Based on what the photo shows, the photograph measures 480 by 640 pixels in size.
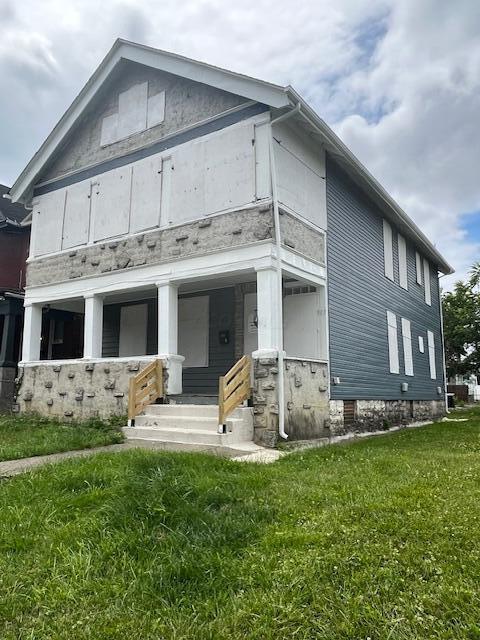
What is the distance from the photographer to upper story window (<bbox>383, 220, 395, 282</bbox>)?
13133 millimetres

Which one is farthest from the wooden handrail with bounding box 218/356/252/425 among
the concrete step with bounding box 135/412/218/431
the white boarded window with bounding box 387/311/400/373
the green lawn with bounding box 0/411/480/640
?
the white boarded window with bounding box 387/311/400/373

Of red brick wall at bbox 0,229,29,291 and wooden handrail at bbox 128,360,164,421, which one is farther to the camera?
red brick wall at bbox 0,229,29,291

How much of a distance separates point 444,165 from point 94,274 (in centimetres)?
1544

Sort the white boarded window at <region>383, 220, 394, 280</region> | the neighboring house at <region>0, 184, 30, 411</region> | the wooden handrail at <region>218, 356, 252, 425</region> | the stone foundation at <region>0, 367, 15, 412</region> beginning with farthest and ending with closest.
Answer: the white boarded window at <region>383, 220, 394, 280</region> < the neighboring house at <region>0, 184, 30, 411</region> < the stone foundation at <region>0, 367, 15, 412</region> < the wooden handrail at <region>218, 356, 252, 425</region>

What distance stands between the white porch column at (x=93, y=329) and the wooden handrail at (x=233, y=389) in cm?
374

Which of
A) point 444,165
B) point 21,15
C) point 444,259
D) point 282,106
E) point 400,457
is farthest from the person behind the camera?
point 444,165

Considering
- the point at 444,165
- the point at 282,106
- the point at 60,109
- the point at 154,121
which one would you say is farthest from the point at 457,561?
the point at 444,165

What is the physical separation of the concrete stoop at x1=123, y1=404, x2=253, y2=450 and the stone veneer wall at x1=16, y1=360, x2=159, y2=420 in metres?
1.11

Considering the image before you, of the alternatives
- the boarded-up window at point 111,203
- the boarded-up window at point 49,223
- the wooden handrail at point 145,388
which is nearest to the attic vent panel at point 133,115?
the boarded-up window at point 111,203

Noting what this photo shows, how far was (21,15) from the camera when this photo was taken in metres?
9.19

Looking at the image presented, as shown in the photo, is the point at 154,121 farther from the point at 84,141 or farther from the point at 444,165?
the point at 444,165

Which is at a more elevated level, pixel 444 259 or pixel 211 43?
pixel 211 43

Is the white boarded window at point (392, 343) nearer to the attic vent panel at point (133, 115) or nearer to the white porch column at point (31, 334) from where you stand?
the attic vent panel at point (133, 115)

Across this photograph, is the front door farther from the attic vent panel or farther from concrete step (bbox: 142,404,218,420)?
the attic vent panel
